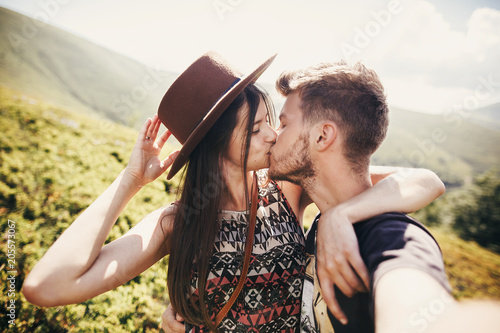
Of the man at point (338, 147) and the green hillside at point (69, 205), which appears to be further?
the green hillside at point (69, 205)

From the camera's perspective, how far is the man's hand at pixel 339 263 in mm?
1358

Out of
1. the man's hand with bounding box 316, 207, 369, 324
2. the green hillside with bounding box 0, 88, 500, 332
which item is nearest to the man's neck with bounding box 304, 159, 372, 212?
the man's hand with bounding box 316, 207, 369, 324

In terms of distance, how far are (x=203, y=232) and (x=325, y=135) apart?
123 cm

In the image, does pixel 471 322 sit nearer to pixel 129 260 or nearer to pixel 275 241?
pixel 275 241

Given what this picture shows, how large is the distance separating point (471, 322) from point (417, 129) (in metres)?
136

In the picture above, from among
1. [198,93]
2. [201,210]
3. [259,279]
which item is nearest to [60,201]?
[201,210]

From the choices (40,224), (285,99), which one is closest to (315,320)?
(285,99)

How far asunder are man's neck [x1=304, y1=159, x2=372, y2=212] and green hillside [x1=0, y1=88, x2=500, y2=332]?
8.93 feet

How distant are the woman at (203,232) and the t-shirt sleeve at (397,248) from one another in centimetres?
15

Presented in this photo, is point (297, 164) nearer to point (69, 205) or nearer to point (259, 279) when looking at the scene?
point (259, 279)

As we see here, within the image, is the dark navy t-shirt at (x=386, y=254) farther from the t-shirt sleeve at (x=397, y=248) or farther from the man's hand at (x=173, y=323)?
the man's hand at (x=173, y=323)

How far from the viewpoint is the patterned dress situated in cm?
174

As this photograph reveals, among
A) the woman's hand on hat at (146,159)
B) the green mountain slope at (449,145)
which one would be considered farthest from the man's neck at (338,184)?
the green mountain slope at (449,145)

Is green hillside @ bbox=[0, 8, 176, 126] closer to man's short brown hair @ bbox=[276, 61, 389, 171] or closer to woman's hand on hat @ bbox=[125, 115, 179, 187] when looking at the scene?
woman's hand on hat @ bbox=[125, 115, 179, 187]
